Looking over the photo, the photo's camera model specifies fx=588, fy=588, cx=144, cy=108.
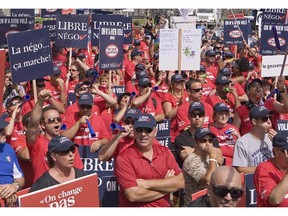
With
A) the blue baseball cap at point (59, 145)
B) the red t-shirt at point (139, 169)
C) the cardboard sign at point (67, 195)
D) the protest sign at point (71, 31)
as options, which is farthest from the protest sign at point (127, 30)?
the cardboard sign at point (67, 195)

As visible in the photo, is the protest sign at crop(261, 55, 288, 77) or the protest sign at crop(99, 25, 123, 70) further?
the protest sign at crop(99, 25, 123, 70)

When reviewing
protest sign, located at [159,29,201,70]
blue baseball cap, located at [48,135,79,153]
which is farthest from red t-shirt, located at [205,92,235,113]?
blue baseball cap, located at [48,135,79,153]

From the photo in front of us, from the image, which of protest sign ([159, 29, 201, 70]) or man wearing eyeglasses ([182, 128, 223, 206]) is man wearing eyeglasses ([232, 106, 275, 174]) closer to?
Result: man wearing eyeglasses ([182, 128, 223, 206])

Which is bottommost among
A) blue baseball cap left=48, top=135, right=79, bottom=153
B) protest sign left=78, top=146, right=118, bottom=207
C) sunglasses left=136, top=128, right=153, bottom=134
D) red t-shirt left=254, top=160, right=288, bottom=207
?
protest sign left=78, top=146, right=118, bottom=207

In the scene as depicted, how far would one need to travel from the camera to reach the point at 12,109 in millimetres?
7375

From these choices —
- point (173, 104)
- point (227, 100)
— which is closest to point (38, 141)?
point (173, 104)

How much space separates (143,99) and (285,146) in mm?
3672

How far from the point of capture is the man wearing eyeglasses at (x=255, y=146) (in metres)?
6.21

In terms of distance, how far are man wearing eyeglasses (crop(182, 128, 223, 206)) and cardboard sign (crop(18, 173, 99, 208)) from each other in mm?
1236

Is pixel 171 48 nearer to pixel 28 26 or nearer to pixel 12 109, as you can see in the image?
pixel 28 26

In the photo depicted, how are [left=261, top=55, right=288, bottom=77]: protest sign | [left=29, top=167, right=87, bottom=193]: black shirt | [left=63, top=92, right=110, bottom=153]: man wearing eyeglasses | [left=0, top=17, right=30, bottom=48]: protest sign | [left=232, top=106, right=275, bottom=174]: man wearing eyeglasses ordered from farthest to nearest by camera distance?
[left=0, top=17, right=30, bottom=48]: protest sign
[left=261, top=55, right=288, bottom=77]: protest sign
[left=63, top=92, right=110, bottom=153]: man wearing eyeglasses
[left=232, top=106, right=275, bottom=174]: man wearing eyeglasses
[left=29, top=167, right=87, bottom=193]: black shirt

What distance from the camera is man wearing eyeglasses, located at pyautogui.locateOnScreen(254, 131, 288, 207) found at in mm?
4957

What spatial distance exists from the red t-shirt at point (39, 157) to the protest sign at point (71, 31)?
6480 mm

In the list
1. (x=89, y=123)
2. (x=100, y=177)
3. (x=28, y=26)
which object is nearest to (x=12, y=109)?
(x=89, y=123)
